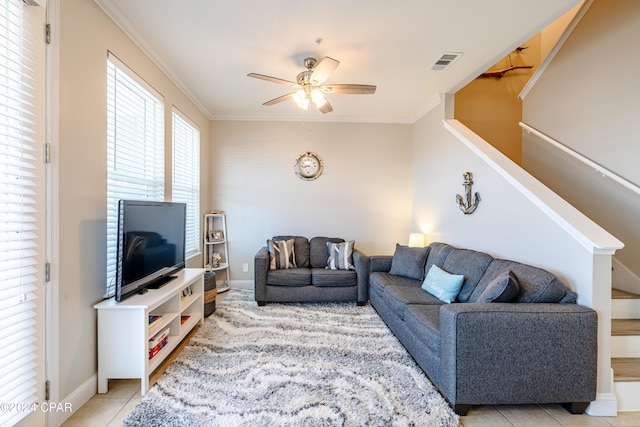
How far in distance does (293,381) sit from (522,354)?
5.01ft

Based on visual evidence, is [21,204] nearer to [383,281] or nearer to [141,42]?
[141,42]

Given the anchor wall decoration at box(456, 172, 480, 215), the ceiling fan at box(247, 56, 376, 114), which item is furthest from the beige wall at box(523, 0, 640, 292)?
the ceiling fan at box(247, 56, 376, 114)

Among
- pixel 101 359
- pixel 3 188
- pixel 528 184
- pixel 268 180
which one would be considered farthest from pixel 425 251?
pixel 3 188

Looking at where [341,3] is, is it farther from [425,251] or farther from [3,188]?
[425,251]

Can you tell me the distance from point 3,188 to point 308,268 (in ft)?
10.1

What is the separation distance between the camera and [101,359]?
1880 millimetres

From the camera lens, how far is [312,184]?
4457 millimetres

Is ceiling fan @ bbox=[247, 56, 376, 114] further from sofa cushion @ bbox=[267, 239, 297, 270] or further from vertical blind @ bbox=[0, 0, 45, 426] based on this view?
sofa cushion @ bbox=[267, 239, 297, 270]

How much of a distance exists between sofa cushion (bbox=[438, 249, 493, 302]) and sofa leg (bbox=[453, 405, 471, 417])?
898 mm

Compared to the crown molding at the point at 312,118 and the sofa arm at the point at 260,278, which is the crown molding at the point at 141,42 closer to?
the crown molding at the point at 312,118

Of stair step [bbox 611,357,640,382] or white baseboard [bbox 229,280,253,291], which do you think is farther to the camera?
white baseboard [bbox 229,280,253,291]

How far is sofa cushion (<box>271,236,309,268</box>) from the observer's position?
13.1ft

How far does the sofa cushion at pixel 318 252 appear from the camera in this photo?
4.05 meters

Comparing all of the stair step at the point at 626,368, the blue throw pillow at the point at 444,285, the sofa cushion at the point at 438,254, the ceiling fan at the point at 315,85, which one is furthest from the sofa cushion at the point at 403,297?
the ceiling fan at the point at 315,85
